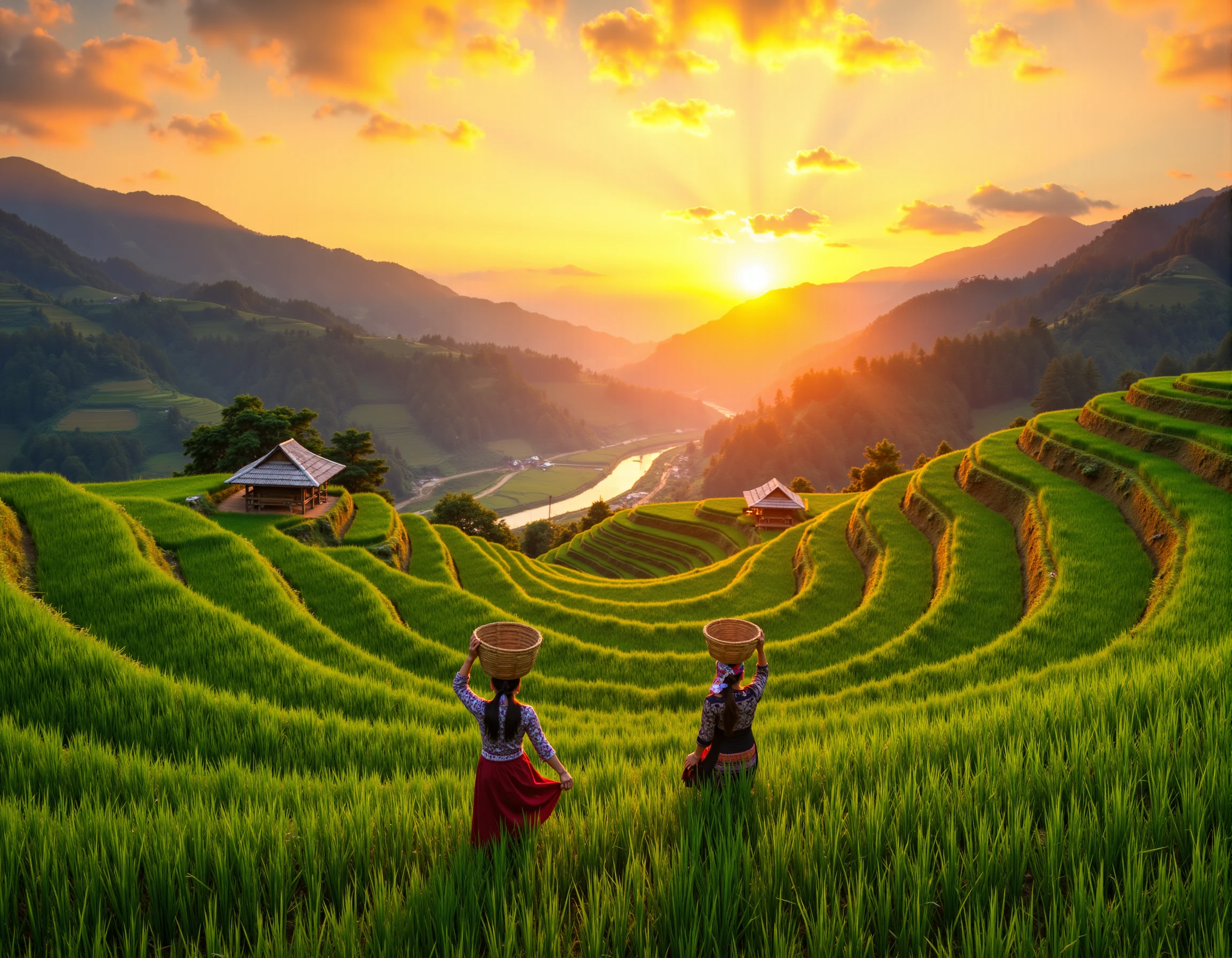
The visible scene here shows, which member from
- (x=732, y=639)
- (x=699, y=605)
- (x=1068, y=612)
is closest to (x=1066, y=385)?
(x=699, y=605)

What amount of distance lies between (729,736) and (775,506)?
1425 inches

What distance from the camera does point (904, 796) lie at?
4.32m

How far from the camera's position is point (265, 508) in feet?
84.3

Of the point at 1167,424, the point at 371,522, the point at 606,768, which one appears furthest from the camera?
the point at 371,522

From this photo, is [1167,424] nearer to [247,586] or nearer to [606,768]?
[606,768]

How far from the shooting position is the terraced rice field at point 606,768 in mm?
3332

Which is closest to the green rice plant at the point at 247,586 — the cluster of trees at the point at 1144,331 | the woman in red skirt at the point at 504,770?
the woman in red skirt at the point at 504,770

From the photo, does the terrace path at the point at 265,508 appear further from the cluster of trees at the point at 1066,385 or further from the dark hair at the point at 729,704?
the cluster of trees at the point at 1066,385

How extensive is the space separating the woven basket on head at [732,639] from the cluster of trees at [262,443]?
1488 inches

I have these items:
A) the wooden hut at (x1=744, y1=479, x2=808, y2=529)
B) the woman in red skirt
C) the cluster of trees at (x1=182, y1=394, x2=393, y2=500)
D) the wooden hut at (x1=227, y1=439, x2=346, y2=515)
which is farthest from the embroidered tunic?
the cluster of trees at (x1=182, y1=394, x2=393, y2=500)

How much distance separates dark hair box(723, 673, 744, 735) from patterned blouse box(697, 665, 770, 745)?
20 millimetres

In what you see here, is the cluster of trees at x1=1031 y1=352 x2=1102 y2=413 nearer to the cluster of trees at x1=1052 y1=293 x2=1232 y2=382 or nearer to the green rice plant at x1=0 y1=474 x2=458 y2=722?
the cluster of trees at x1=1052 y1=293 x2=1232 y2=382

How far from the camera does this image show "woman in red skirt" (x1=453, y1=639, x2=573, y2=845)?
13.7ft

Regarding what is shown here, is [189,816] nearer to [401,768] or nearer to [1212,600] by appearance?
[401,768]
